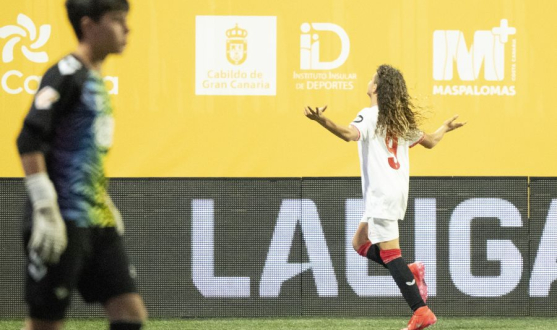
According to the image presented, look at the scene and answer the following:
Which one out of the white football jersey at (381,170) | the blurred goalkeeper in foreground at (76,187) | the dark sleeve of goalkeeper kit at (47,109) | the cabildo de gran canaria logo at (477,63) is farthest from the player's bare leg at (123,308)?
the cabildo de gran canaria logo at (477,63)

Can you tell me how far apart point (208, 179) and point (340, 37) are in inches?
110

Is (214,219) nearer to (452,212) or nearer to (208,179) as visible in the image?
(208,179)

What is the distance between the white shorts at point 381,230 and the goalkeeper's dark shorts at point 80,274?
3.13 meters

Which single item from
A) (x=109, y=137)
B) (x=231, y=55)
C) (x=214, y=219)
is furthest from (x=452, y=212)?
(x=109, y=137)

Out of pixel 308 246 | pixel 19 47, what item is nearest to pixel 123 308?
pixel 308 246

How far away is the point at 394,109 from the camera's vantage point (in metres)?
6.86

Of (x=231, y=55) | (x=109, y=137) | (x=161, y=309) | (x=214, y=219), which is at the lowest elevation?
(x=161, y=309)

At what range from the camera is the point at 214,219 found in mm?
8023

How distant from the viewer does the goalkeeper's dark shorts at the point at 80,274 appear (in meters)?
3.60

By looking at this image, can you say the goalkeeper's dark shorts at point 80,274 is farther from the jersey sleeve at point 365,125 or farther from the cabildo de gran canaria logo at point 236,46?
the cabildo de gran canaria logo at point 236,46

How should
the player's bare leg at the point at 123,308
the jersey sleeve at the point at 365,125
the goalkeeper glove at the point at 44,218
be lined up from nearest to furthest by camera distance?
the goalkeeper glove at the point at 44,218 < the player's bare leg at the point at 123,308 < the jersey sleeve at the point at 365,125

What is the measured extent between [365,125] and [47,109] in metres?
3.51

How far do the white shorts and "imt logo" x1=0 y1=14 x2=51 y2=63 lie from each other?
4.58 m

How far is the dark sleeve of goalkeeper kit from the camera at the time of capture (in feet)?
11.6
